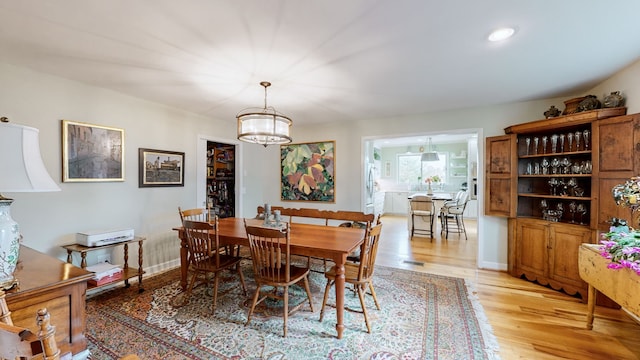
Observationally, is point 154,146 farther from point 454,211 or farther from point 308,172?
point 454,211

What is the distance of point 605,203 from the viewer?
258 centimetres

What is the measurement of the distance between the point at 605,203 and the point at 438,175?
609cm

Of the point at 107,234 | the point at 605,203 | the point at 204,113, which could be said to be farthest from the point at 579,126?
the point at 107,234

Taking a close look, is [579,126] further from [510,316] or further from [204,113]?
[204,113]

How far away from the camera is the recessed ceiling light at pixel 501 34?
6.13 feet

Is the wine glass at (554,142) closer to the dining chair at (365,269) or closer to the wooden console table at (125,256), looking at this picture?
the dining chair at (365,269)

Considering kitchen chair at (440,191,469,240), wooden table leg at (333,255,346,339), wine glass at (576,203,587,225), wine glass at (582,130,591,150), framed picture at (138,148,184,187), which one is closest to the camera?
wooden table leg at (333,255,346,339)

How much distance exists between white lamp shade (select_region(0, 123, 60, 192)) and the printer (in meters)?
1.75

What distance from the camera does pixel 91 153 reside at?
2.94 meters

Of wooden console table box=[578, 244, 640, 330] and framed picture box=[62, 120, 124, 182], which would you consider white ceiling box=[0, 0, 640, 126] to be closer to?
framed picture box=[62, 120, 124, 182]

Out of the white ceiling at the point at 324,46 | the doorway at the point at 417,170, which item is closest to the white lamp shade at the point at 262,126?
the white ceiling at the point at 324,46

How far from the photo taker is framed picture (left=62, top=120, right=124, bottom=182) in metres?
2.76

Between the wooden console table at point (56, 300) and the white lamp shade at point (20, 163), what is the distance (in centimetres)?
45

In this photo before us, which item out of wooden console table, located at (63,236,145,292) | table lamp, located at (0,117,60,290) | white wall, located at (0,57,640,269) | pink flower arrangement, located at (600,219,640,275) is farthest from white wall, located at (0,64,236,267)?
pink flower arrangement, located at (600,219,640,275)
